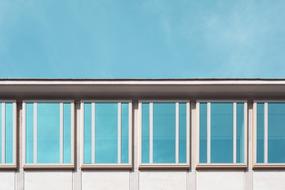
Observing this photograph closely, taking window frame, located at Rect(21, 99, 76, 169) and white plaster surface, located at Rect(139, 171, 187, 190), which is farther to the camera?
window frame, located at Rect(21, 99, 76, 169)

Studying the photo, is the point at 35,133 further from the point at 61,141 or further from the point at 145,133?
the point at 145,133

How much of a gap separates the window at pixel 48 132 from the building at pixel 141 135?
4 centimetres

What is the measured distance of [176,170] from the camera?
12477 millimetres

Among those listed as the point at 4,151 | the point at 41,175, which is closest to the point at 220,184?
the point at 41,175

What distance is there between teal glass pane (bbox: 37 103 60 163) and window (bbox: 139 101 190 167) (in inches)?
139

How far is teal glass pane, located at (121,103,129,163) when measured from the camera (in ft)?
41.5

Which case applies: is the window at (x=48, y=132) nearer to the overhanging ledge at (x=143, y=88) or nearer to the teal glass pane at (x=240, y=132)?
the overhanging ledge at (x=143, y=88)

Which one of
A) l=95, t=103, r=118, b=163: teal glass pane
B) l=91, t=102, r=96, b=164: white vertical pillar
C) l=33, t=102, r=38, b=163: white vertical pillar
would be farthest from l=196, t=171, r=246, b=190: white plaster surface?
l=33, t=102, r=38, b=163: white vertical pillar

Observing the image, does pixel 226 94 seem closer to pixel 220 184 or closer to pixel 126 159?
pixel 220 184

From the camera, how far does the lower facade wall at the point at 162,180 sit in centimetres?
1240

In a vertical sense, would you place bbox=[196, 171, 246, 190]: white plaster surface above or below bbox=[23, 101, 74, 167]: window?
below

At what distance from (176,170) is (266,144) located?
153 inches

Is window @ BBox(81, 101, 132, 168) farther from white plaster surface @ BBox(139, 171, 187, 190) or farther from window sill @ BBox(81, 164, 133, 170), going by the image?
white plaster surface @ BBox(139, 171, 187, 190)

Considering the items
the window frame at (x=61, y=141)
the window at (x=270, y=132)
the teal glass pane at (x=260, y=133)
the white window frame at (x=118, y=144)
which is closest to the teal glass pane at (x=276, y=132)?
the window at (x=270, y=132)
